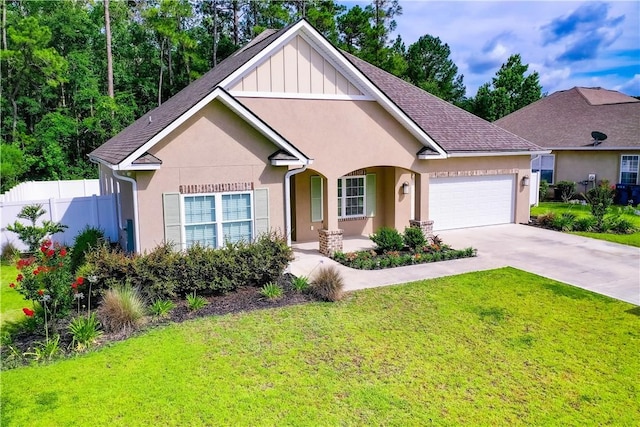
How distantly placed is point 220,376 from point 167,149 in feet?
21.6

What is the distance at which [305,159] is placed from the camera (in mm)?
13000

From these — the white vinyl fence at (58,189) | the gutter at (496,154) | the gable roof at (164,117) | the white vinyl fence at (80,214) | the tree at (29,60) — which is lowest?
the white vinyl fence at (80,214)

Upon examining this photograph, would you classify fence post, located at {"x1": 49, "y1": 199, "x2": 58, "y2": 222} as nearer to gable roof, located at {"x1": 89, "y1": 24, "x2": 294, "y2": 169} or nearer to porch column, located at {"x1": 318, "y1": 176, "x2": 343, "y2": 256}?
gable roof, located at {"x1": 89, "y1": 24, "x2": 294, "y2": 169}

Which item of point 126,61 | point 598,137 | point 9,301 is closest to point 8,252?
point 9,301

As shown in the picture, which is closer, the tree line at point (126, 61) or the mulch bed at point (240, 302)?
the mulch bed at point (240, 302)

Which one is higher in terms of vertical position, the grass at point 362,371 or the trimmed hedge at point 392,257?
the trimmed hedge at point 392,257

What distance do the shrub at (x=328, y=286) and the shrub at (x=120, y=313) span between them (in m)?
3.89

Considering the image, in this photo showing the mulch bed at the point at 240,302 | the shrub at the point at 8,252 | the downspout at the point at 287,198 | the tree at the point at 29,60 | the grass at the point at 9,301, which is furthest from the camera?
the tree at the point at 29,60

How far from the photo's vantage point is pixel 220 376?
734 centimetres

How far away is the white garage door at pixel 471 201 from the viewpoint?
19.1 m

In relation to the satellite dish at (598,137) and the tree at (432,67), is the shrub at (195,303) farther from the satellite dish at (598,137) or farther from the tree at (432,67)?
the tree at (432,67)

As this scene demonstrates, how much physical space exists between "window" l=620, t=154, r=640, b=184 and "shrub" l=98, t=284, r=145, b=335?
2676 centimetres

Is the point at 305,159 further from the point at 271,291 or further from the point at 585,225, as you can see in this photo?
the point at 585,225

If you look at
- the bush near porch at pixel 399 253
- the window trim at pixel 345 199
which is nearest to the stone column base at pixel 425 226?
the bush near porch at pixel 399 253
